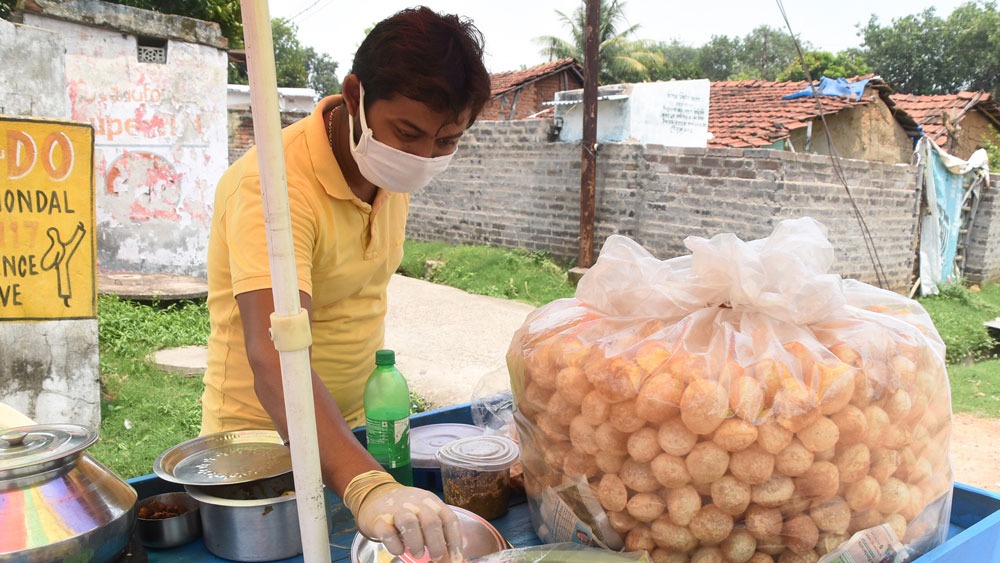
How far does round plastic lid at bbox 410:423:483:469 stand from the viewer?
4.75 ft

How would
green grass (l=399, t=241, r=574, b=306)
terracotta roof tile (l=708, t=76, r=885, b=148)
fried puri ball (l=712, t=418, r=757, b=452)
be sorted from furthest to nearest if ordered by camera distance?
1. terracotta roof tile (l=708, t=76, r=885, b=148)
2. green grass (l=399, t=241, r=574, b=306)
3. fried puri ball (l=712, t=418, r=757, b=452)

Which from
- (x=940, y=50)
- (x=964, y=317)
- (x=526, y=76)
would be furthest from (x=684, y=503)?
(x=940, y=50)

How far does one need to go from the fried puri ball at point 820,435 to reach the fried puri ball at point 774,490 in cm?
6

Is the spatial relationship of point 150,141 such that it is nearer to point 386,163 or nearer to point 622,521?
point 386,163

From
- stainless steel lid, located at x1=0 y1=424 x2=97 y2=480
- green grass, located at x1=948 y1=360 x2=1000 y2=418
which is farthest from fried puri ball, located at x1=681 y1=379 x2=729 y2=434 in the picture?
green grass, located at x1=948 y1=360 x2=1000 y2=418

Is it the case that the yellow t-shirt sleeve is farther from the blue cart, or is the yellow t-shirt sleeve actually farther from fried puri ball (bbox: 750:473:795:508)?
fried puri ball (bbox: 750:473:795:508)

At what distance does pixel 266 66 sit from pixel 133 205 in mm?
6359

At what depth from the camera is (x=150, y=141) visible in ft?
20.8

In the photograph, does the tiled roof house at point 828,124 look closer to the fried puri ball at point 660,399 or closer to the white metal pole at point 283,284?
the fried puri ball at point 660,399

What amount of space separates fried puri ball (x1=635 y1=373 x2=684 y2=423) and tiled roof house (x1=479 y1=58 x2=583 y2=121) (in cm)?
1569

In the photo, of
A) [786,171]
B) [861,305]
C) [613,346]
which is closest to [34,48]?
[613,346]

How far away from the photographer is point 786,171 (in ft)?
21.6

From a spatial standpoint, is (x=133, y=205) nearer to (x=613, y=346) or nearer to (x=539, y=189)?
(x=539, y=189)

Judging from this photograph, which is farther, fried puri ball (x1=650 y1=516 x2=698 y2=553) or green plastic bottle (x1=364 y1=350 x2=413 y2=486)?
green plastic bottle (x1=364 y1=350 x2=413 y2=486)
